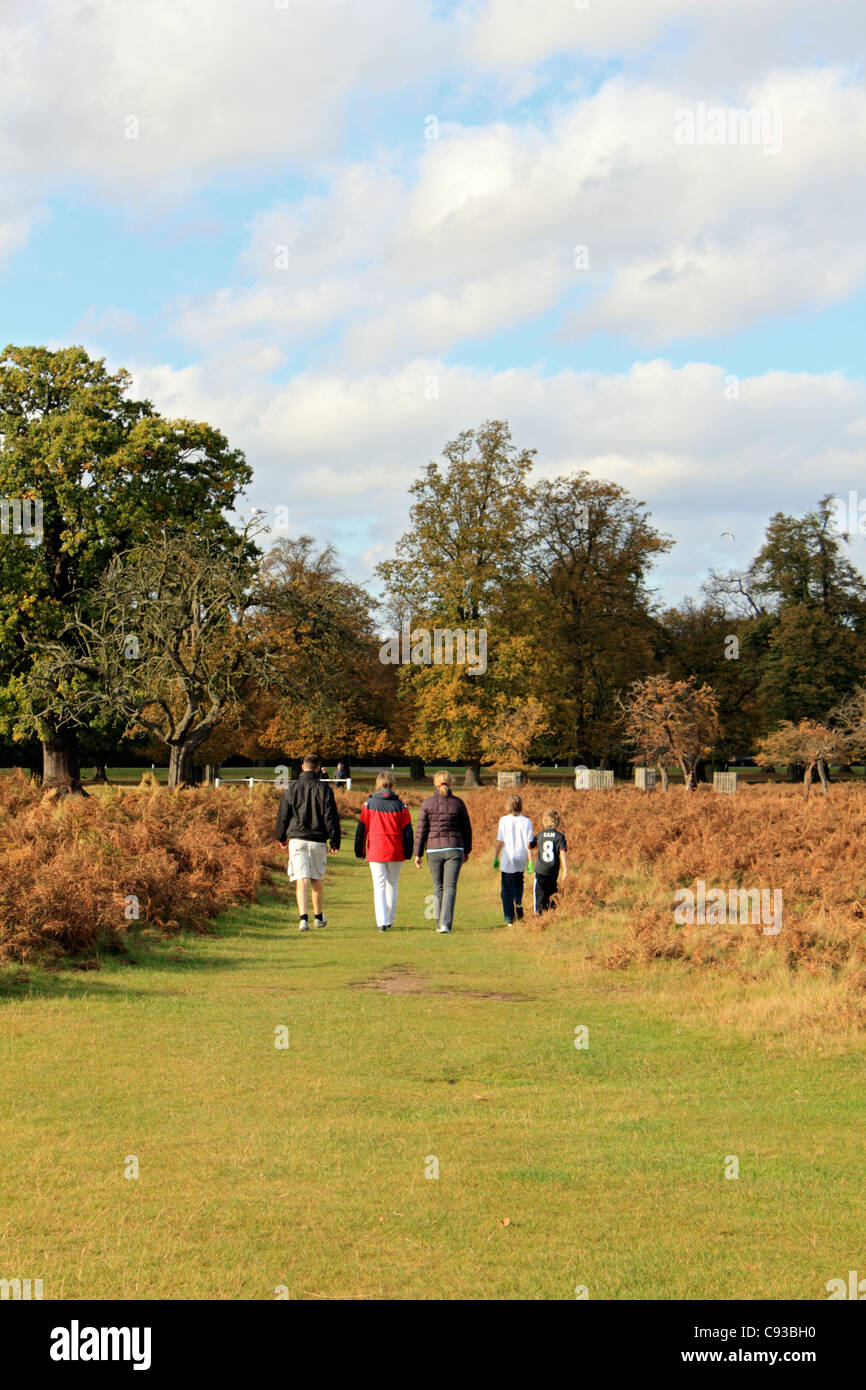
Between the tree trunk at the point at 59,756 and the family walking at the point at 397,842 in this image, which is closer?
the family walking at the point at 397,842

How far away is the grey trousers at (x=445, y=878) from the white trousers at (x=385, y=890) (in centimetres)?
50

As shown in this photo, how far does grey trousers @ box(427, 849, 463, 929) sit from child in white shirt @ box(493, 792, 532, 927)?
0.86 meters

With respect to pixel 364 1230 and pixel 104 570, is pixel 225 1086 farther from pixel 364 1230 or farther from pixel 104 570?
pixel 104 570

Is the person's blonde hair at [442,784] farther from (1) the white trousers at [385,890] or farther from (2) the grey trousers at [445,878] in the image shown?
(1) the white trousers at [385,890]

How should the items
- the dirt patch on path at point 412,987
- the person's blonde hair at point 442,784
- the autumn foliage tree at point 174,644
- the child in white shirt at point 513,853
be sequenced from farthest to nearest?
the autumn foliage tree at point 174,644 < the child in white shirt at point 513,853 < the person's blonde hair at point 442,784 < the dirt patch on path at point 412,987

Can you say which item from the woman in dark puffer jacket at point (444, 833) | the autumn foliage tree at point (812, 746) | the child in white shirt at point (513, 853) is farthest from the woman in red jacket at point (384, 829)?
the autumn foliage tree at point (812, 746)

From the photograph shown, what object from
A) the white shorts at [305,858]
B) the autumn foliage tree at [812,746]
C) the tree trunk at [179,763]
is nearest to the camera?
the white shorts at [305,858]

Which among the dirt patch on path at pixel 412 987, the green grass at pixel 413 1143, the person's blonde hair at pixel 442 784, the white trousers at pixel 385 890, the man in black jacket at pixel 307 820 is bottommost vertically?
the dirt patch on path at pixel 412 987

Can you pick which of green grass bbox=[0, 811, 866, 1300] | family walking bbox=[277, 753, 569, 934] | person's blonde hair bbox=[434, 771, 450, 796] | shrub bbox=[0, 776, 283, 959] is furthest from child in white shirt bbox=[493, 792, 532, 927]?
green grass bbox=[0, 811, 866, 1300]

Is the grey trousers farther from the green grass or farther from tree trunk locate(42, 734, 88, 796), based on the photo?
tree trunk locate(42, 734, 88, 796)

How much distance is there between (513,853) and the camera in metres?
17.1

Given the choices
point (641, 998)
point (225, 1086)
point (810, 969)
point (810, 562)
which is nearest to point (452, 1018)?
point (641, 998)

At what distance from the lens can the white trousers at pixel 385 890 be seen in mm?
16250

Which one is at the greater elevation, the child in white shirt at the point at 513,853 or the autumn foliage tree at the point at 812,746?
the autumn foliage tree at the point at 812,746
